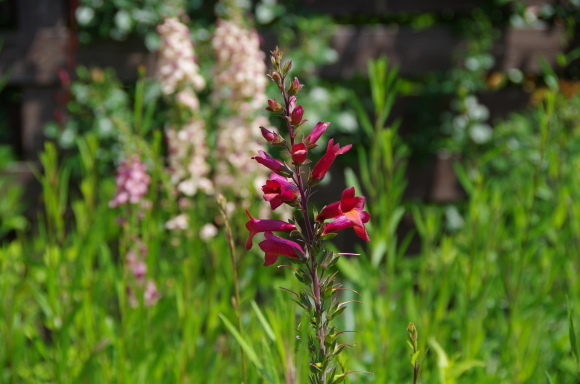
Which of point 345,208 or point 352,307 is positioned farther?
point 352,307

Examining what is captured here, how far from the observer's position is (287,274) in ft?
4.66

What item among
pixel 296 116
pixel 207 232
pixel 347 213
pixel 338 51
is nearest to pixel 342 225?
pixel 347 213

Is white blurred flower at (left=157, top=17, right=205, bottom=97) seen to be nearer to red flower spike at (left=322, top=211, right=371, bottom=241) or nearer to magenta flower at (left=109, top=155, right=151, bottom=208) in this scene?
magenta flower at (left=109, top=155, right=151, bottom=208)

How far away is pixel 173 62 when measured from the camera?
1865mm

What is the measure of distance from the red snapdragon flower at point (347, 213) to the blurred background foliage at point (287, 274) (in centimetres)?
19

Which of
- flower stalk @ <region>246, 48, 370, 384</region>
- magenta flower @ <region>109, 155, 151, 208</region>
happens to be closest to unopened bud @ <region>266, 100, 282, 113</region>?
flower stalk @ <region>246, 48, 370, 384</region>

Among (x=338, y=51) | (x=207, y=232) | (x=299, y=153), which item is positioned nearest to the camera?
(x=299, y=153)

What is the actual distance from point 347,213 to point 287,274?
0.80 metres

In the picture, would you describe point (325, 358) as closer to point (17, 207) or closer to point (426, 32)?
point (17, 207)

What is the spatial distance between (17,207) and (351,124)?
1.64 meters

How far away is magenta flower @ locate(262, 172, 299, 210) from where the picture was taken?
23.6 inches

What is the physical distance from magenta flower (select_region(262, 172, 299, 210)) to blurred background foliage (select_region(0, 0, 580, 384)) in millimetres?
201

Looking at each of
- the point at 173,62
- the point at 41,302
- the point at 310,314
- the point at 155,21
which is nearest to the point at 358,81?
the point at 155,21

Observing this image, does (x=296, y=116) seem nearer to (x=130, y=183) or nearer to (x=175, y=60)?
(x=130, y=183)
